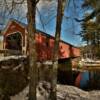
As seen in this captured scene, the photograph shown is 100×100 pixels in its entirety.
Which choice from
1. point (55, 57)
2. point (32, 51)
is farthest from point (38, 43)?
point (32, 51)

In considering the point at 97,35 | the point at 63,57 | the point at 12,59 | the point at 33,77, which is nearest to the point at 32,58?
the point at 33,77

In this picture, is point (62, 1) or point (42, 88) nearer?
point (62, 1)

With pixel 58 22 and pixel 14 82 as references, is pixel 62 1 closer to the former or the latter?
pixel 58 22

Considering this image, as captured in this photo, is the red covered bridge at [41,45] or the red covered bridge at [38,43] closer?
the red covered bridge at [41,45]

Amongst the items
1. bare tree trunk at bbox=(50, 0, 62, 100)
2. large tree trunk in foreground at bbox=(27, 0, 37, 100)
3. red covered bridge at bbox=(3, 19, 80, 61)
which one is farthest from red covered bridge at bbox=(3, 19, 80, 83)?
large tree trunk in foreground at bbox=(27, 0, 37, 100)

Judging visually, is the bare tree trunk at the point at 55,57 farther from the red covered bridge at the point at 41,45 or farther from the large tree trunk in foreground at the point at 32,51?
the red covered bridge at the point at 41,45

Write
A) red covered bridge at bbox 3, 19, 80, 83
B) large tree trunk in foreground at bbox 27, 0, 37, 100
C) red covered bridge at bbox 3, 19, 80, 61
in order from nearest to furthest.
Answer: large tree trunk in foreground at bbox 27, 0, 37, 100 → red covered bridge at bbox 3, 19, 80, 83 → red covered bridge at bbox 3, 19, 80, 61

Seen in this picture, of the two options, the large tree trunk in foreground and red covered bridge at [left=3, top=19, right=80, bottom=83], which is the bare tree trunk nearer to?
the large tree trunk in foreground

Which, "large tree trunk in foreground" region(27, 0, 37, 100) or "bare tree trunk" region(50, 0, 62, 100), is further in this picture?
"bare tree trunk" region(50, 0, 62, 100)

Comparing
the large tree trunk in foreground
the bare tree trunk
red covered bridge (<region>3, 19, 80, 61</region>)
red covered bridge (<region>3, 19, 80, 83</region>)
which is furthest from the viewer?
red covered bridge (<region>3, 19, 80, 61</region>)

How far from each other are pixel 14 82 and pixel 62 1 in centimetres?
840

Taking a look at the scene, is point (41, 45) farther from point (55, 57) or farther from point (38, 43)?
point (55, 57)

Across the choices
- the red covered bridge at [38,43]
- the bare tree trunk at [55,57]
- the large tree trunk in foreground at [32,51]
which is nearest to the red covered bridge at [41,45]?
the red covered bridge at [38,43]

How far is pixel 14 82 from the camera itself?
68.2ft
